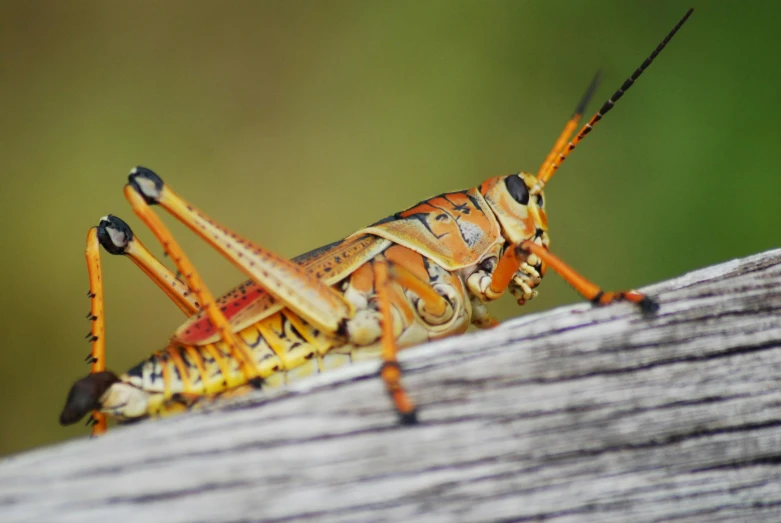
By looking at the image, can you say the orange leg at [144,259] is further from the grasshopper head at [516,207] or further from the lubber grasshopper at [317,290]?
the grasshopper head at [516,207]

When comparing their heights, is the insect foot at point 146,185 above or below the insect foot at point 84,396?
above

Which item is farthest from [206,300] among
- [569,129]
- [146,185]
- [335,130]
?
[335,130]

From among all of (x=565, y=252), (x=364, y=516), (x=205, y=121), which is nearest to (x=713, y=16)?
(x=565, y=252)

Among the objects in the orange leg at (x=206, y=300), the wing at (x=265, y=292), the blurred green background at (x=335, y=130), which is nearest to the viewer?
the orange leg at (x=206, y=300)

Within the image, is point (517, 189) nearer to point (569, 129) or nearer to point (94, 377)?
point (569, 129)

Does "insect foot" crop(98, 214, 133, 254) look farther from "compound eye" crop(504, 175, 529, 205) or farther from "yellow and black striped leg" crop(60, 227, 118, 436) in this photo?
"compound eye" crop(504, 175, 529, 205)

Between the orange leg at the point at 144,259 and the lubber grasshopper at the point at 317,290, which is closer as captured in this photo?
the lubber grasshopper at the point at 317,290

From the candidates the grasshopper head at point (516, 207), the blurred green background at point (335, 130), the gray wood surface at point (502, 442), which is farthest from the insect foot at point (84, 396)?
the blurred green background at point (335, 130)

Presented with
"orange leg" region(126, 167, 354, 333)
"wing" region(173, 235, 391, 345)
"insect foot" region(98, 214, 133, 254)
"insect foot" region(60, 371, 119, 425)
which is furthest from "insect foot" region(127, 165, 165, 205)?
"insect foot" region(60, 371, 119, 425)

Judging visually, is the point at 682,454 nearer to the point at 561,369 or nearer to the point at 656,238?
the point at 561,369
